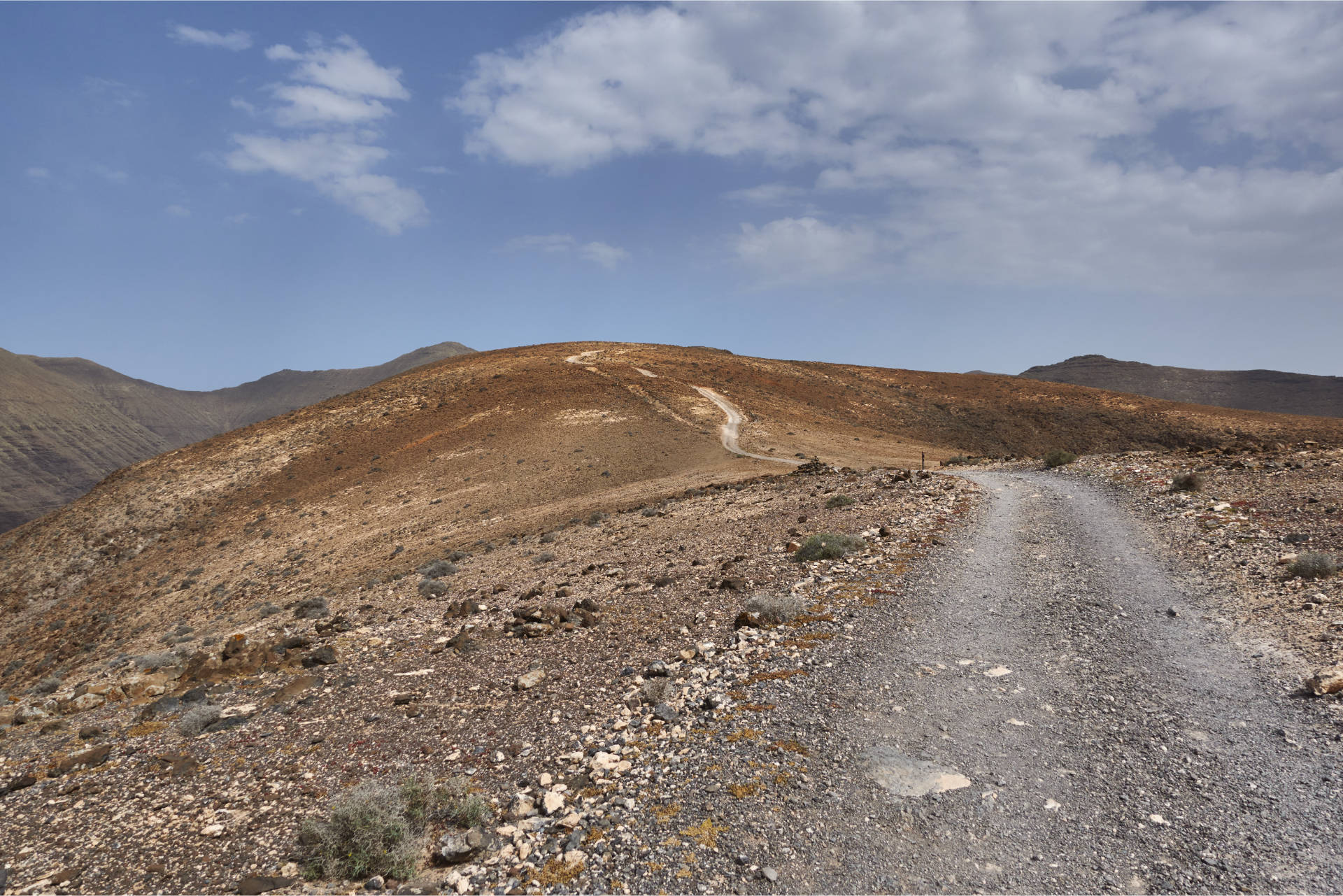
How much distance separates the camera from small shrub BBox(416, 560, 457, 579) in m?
16.7

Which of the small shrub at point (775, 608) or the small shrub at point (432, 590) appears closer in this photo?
the small shrub at point (775, 608)

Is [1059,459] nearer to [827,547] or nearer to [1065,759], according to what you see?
[827,547]

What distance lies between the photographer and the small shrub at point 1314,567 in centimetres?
924

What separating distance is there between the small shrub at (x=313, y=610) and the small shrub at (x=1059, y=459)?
73.0 feet

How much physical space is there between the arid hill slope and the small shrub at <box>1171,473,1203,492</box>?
46.4 feet

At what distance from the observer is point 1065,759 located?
18.8 feet

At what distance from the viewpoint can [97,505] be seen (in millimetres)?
36125

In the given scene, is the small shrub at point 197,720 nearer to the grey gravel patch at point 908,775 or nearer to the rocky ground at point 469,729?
the rocky ground at point 469,729

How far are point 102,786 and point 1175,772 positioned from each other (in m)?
10.4

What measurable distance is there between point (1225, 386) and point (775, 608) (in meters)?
139

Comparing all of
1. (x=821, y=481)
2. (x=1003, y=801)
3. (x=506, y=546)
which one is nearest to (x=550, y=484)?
(x=506, y=546)

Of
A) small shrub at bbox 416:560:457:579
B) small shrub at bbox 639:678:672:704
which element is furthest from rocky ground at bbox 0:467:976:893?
small shrub at bbox 416:560:457:579

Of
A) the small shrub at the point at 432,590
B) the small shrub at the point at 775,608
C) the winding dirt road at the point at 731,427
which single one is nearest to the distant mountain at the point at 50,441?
the winding dirt road at the point at 731,427

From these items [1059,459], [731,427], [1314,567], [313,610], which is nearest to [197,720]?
[313,610]
